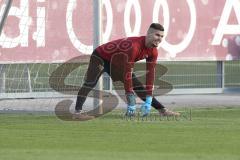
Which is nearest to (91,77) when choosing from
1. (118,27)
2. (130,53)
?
(130,53)

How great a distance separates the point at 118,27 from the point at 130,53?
4.98 meters

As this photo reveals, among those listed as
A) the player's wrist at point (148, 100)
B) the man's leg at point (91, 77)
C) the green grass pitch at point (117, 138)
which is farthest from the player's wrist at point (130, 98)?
the man's leg at point (91, 77)

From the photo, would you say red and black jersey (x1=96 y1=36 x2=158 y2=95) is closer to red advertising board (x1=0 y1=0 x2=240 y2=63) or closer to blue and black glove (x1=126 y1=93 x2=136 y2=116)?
blue and black glove (x1=126 y1=93 x2=136 y2=116)

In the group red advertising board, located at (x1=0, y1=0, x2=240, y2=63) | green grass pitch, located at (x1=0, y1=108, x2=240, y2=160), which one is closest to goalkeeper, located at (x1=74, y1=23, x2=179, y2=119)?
green grass pitch, located at (x1=0, y1=108, x2=240, y2=160)

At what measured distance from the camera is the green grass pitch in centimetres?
987

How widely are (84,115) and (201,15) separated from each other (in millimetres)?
6336

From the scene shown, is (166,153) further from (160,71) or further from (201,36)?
(201,36)

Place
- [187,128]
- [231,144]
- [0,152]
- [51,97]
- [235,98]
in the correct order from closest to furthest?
[0,152] < [231,144] < [187,128] < [51,97] < [235,98]

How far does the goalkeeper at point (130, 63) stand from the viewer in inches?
546

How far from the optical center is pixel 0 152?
32.7 feet

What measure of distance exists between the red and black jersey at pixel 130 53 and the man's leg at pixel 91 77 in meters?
0.15

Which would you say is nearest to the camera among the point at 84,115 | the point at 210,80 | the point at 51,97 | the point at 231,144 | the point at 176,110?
the point at 231,144

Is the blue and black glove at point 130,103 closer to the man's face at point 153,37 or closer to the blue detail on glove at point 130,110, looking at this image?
the blue detail on glove at point 130,110

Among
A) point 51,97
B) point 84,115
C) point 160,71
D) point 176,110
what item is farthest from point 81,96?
point 160,71
